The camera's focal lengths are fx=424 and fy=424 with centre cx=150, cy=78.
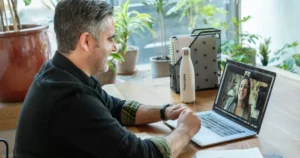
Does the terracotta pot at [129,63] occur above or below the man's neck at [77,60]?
below

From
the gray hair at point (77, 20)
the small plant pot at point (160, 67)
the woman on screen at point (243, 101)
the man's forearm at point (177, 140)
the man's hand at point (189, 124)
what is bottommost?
the small plant pot at point (160, 67)

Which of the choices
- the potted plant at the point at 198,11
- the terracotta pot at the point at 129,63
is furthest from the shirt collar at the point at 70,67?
the potted plant at the point at 198,11

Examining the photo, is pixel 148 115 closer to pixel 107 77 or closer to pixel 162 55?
pixel 107 77

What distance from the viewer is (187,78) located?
1.91m

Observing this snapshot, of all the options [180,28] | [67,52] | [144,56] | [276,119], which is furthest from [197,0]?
[67,52]

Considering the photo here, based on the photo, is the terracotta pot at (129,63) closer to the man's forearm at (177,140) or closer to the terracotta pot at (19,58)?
the terracotta pot at (19,58)

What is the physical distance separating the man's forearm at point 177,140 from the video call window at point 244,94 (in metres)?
0.25

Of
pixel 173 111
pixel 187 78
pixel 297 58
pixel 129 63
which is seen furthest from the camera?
pixel 129 63

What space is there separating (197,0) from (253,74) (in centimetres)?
232

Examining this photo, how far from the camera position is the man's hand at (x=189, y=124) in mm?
1501

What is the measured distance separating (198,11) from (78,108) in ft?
9.04

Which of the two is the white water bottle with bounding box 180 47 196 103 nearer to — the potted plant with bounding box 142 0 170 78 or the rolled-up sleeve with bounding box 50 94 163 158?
the rolled-up sleeve with bounding box 50 94 163 158

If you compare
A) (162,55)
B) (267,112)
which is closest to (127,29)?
(162,55)

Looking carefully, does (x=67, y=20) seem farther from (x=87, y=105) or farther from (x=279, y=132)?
(x=279, y=132)
